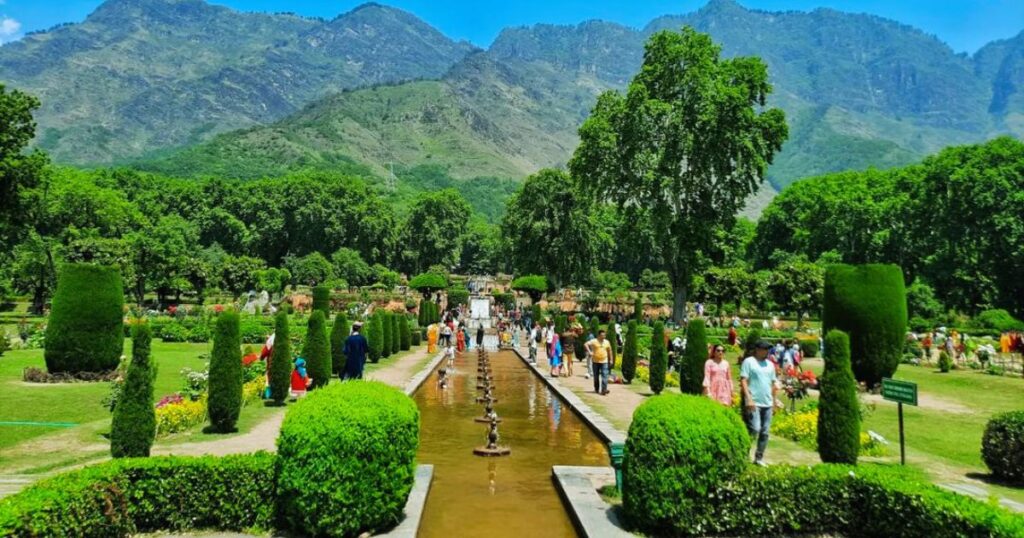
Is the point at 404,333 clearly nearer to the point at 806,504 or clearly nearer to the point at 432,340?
the point at 432,340

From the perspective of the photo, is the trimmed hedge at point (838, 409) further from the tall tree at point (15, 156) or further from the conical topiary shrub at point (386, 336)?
the tall tree at point (15, 156)

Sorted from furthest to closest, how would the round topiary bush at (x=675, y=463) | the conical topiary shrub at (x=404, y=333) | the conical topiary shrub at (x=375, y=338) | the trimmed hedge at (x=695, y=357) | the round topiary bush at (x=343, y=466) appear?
the conical topiary shrub at (x=404, y=333) → the conical topiary shrub at (x=375, y=338) → the trimmed hedge at (x=695, y=357) → the round topiary bush at (x=675, y=463) → the round topiary bush at (x=343, y=466)

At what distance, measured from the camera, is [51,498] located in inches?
213

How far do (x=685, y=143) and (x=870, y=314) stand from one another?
20.1 m

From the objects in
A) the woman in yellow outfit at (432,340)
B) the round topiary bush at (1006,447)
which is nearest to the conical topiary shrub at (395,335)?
the woman in yellow outfit at (432,340)

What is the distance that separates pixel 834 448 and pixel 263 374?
1345 centimetres

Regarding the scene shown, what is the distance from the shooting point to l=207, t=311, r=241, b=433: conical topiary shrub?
11414mm

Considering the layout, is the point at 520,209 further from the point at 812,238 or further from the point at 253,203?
the point at 253,203

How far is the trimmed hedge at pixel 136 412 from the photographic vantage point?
813 centimetres

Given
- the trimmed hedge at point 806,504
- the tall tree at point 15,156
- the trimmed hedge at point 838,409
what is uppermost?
the tall tree at point 15,156

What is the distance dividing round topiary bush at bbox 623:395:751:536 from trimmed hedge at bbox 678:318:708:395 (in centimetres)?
970

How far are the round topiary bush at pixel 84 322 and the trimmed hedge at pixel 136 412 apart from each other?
10984 millimetres

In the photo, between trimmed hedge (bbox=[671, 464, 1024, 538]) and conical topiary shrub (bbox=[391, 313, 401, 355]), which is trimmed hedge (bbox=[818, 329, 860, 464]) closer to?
trimmed hedge (bbox=[671, 464, 1024, 538])

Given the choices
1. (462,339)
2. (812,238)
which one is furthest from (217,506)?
(812,238)
